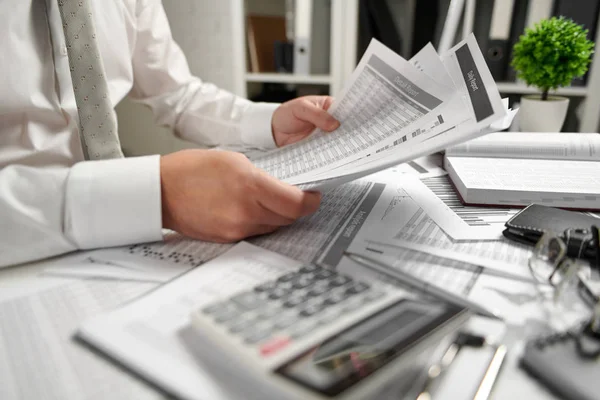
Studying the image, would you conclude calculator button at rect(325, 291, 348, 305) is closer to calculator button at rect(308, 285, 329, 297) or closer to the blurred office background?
calculator button at rect(308, 285, 329, 297)

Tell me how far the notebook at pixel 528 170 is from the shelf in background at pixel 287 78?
85cm

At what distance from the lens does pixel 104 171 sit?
46 cm

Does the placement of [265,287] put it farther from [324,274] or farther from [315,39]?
[315,39]

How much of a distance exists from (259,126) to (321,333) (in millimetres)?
625

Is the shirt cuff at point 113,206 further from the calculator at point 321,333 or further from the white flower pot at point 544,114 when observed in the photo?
the white flower pot at point 544,114

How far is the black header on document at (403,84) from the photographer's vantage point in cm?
53

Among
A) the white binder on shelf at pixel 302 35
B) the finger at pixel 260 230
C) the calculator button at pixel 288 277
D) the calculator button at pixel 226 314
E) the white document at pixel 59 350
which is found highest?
the white binder on shelf at pixel 302 35

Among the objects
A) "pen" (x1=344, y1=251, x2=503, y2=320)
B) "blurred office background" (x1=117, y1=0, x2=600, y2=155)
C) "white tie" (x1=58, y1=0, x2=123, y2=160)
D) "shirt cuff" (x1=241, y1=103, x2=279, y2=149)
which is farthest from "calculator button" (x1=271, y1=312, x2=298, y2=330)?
"blurred office background" (x1=117, y1=0, x2=600, y2=155)

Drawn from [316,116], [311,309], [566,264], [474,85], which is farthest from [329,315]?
[316,116]

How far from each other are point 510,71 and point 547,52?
1.69 feet

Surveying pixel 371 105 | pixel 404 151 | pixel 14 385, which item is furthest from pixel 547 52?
pixel 14 385

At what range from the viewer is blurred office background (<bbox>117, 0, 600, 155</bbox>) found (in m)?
1.28

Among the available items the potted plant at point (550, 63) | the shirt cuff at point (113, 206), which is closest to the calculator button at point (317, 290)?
the shirt cuff at point (113, 206)

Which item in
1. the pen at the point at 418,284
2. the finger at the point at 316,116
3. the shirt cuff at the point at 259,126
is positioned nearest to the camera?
the pen at the point at 418,284
